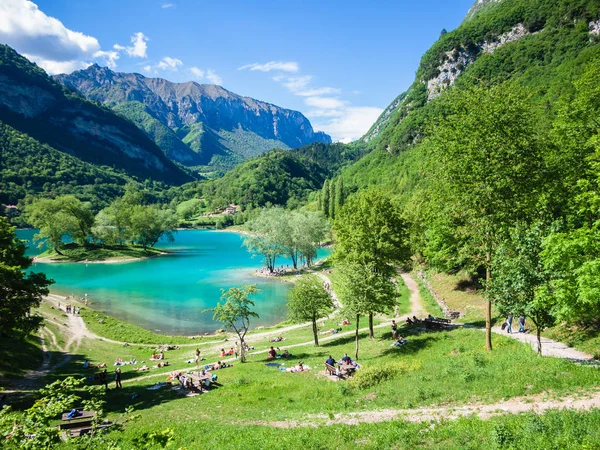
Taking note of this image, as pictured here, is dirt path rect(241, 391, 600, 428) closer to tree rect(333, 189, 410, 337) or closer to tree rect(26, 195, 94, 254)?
tree rect(333, 189, 410, 337)

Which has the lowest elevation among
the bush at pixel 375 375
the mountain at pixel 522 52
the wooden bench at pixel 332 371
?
the wooden bench at pixel 332 371

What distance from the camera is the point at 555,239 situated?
16.4 m

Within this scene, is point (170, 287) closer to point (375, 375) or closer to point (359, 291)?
point (359, 291)

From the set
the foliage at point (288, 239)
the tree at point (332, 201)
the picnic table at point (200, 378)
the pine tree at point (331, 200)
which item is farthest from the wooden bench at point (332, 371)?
the pine tree at point (331, 200)

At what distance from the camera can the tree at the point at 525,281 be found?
16.0 meters

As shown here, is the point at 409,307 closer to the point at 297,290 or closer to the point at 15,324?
the point at 297,290

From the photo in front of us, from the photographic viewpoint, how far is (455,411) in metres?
13.1

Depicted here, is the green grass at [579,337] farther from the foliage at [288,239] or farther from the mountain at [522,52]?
the mountain at [522,52]

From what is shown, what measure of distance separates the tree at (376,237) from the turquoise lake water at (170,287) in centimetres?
2403

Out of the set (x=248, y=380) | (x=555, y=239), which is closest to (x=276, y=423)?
(x=248, y=380)

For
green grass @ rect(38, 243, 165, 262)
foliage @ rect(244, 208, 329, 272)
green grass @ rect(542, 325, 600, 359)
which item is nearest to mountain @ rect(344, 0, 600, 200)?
foliage @ rect(244, 208, 329, 272)

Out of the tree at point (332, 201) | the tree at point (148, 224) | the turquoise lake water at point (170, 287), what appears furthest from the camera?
the tree at point (332, 201)

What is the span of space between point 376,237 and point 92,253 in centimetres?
10260

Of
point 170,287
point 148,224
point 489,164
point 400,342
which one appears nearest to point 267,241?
point 170,287
